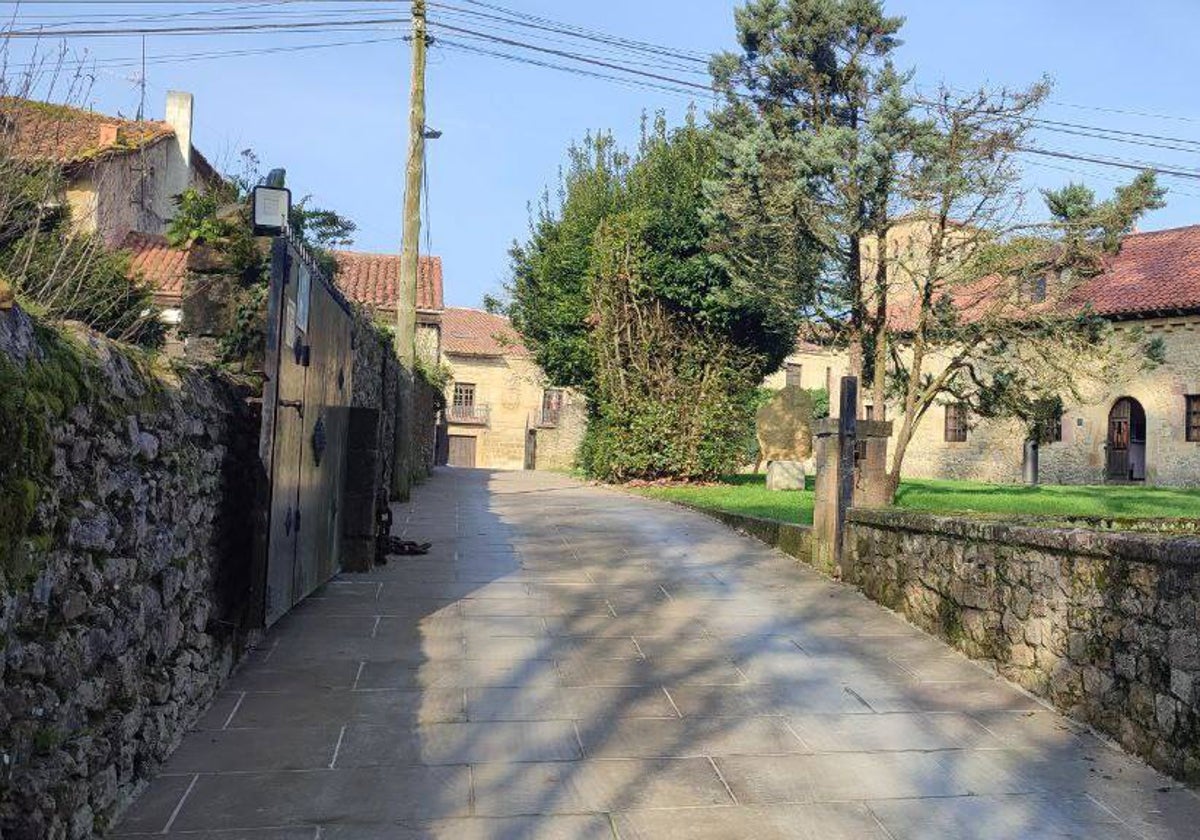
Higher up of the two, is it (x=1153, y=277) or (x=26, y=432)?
(x=1153, y=277)

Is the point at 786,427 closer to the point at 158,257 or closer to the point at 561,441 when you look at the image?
the point at 158,257

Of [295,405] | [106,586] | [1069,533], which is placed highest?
[295,405]

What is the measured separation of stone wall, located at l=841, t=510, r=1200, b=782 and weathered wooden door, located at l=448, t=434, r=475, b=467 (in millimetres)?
40367

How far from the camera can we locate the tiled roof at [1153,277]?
24.6 meters

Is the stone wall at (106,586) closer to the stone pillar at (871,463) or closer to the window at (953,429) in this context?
the stone pillar at (871,463)

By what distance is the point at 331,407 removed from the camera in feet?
21.6

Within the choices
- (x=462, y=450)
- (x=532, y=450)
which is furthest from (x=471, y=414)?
(x=532, y=450)

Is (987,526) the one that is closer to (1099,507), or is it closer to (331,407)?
(331,407)

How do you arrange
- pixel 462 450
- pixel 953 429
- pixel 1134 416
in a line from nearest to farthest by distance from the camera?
pixel 1134 416
pixel 953 429
pixel 462 450

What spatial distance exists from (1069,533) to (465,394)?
42.2m

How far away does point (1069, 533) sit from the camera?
16.4 feet

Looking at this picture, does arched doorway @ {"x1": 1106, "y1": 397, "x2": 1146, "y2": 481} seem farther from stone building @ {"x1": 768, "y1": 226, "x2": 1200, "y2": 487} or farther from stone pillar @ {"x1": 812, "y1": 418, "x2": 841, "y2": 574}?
stone pillar @ {"x1": 812, "y1": 418, "x2": 841, "y2": 574}

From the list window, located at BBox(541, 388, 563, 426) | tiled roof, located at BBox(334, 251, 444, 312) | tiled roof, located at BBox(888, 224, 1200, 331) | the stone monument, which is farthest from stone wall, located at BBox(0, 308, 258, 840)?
window, located at BBox(541, 388, 563, 426)

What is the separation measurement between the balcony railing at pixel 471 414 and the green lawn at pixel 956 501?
2854cm
